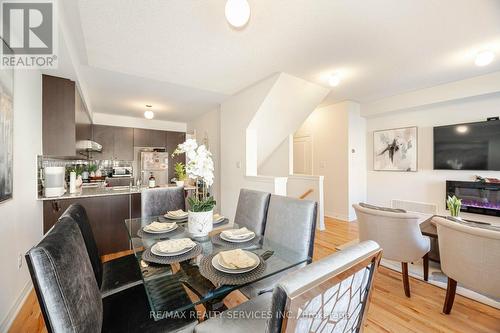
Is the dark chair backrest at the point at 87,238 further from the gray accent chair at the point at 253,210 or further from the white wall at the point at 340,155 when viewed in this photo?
the white wall at the point at 340,155

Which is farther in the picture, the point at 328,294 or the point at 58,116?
the point at 58,116

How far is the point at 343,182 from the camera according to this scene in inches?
174

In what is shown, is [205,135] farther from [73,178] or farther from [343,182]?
[343,182]

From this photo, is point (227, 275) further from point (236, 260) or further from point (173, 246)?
point (173, 246)

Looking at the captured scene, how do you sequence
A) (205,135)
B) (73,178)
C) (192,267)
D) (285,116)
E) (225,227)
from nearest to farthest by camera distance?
(192,267) < (225,227) < (73,178) < (285,116) < (205,135)

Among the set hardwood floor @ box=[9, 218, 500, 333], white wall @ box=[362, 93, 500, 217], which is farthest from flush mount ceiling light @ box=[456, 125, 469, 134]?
hardwood floor @ box=[9, 218, 500, 333]

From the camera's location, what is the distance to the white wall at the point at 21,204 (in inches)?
62.5

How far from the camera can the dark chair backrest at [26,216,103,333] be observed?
632mm

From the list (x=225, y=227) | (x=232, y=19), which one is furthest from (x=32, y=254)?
(x=232, y=19)

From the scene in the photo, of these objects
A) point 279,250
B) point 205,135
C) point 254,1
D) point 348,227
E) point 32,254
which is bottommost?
point 348,227

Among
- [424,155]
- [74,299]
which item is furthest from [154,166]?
[424,155]

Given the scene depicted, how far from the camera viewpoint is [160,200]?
2.31 meters

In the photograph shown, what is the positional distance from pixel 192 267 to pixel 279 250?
0.56 meters

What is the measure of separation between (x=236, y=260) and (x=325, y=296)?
0.58m
